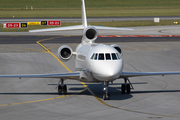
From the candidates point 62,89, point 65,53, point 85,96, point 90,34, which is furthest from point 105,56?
point 90,34

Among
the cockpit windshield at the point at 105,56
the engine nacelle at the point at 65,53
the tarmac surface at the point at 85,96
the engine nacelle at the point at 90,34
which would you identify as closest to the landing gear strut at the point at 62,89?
the tarmac surface at the point at 85,96

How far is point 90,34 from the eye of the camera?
2534cm

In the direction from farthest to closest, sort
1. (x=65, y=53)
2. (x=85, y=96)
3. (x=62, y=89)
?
(x=65, y=53)
(x=62, y=89)
(x=85, y=96)

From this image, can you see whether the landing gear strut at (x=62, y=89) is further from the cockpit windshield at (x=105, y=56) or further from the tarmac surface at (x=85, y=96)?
the cockpit windshield at (x=105, y=56)

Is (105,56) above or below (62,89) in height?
above

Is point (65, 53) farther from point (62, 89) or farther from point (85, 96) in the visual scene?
point (85, 96)

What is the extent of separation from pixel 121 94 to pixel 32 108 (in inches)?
246

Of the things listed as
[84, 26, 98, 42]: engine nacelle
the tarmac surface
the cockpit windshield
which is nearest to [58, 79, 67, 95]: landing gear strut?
the tarmac surface

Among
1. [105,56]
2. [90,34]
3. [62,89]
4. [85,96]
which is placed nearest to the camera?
[105,56]

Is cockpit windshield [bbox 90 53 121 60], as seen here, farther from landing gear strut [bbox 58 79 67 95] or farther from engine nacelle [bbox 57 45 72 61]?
engine nacelle [bbox 57 45 72 61]

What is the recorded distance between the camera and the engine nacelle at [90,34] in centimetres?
2506

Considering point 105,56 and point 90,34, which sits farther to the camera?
point 90,34

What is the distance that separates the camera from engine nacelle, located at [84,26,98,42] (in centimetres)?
2506

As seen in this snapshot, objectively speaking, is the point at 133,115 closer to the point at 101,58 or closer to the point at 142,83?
the point at 101,58
